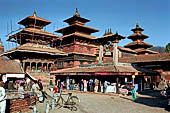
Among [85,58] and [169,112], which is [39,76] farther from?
[169,112]

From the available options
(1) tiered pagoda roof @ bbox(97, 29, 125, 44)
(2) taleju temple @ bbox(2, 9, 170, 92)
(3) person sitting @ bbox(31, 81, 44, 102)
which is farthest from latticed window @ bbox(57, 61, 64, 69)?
(3) person sitting @ bbox(31, 81, 44, 102)

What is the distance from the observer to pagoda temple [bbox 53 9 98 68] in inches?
1427

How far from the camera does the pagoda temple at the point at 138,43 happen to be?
48362mm

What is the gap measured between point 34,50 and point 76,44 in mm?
10239

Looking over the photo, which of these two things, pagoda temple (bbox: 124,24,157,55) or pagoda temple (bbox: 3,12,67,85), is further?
pagoda temple (bbox: 124,24,157,55)

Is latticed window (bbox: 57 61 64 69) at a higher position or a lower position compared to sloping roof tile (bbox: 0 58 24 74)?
higher

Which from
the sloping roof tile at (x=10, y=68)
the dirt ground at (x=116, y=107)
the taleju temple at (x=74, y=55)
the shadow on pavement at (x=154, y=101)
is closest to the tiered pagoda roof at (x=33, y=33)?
the taleju temple at (x=74, y=55)

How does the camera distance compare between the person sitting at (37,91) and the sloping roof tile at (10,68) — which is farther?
the sloping roof tile at (10,68)

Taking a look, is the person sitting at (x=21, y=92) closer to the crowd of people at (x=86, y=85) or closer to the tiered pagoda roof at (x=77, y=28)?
the crowd of people at (x=86, y=85)

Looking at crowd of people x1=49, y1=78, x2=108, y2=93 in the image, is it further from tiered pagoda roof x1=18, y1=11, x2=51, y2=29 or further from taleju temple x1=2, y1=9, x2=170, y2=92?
tiered pagoda roof x1=18, y1=11, x2=51, y2=29

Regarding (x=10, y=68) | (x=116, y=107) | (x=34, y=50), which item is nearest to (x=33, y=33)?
(x=34, y=50)

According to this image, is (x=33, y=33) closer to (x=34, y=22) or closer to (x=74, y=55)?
(x=34, y=22)

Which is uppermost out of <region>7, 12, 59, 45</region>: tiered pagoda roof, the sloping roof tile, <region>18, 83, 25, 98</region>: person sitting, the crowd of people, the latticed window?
<region>7, 12, 59, 45</region>: tiered pagoda roof

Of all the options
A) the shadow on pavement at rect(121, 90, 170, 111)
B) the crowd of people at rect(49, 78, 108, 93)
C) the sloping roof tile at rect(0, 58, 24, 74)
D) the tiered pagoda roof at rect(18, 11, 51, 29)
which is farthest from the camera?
the tiered pagoda roof at rect(18, 11, 51, 29)
